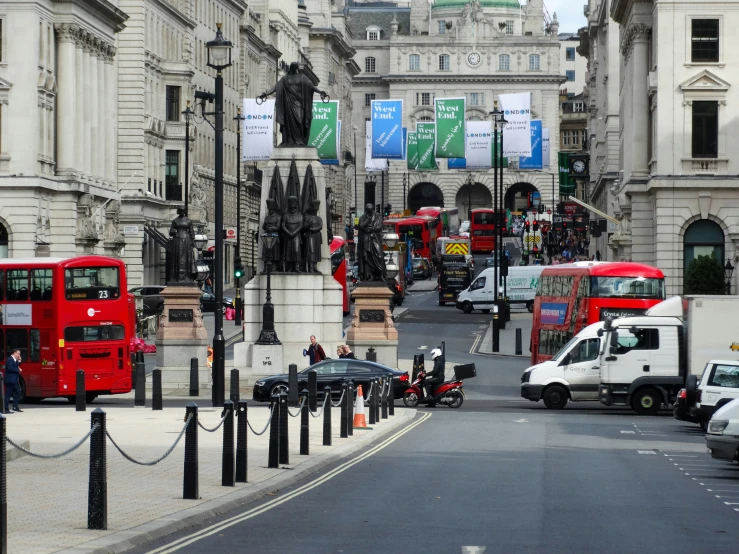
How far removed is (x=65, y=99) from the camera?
226 feet

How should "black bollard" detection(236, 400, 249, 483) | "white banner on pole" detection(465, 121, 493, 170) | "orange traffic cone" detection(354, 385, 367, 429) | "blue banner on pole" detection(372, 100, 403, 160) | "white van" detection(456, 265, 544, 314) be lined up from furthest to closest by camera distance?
1. "white van" detection(456, 265, 544, 314)
2. "blue banner on pole" detection(372, 100, 403, 160)
3. "white banner on pole" detection(465, 121, 493, 170)
4. "orange traffic cone" detection(354, 385, 367, 429)
5. "black bollard" detection(236, 400, 249, 483)

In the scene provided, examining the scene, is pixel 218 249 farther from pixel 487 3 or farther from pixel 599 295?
pixel 487 3

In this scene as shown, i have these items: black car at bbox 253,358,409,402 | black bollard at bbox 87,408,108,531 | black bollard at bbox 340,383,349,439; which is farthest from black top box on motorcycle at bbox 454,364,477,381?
black bollard at bbox 87,408,108,531

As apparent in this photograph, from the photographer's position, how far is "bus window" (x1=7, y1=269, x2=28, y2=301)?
39.1 metres

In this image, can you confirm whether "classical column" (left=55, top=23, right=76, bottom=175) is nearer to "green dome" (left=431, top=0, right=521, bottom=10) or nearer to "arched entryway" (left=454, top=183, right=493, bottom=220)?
"arched entryway" (left=454, top=183, right=493, bottom=220)

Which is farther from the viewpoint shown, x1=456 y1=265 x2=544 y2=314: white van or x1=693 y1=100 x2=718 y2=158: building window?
x1=456 y1=265 x2=544 y2=314: white van

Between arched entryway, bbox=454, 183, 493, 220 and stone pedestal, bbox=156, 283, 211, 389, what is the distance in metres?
141

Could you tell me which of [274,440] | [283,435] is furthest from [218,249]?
[274,440]

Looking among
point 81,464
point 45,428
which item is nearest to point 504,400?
point 45,428

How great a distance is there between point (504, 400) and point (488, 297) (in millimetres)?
38785

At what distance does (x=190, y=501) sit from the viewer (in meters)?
17.3

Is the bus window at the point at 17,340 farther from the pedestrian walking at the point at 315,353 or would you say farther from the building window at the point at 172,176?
the building window at the point at 172,176

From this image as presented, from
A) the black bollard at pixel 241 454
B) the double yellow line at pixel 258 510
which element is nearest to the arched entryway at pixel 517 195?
the double yellow line at pixel 258 510

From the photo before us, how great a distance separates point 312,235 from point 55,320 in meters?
7.87
